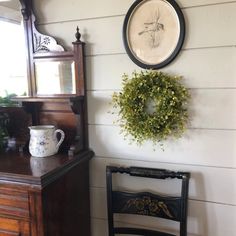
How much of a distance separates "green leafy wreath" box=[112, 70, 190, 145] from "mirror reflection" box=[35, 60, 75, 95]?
31cm

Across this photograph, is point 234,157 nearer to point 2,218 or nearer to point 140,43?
point 140,43

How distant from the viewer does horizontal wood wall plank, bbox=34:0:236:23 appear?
1.40 meters

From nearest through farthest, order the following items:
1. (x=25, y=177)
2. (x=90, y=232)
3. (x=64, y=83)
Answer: (x=25, y=177)
(x=64, y=83)
(x=90, y=232)

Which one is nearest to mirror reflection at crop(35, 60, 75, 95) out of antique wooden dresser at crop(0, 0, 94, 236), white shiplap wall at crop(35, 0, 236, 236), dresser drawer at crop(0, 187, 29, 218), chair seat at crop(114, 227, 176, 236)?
antique wooden dresser at crop(0, 0, 94, 236)

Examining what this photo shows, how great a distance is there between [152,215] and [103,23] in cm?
101

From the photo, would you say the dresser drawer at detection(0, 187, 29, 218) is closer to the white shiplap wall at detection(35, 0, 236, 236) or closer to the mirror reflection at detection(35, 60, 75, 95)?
the white shiplap wall at detection(35, 0, 236, 236)

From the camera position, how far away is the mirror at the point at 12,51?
61.5 inches

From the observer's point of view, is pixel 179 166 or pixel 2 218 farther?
pixel 179 166

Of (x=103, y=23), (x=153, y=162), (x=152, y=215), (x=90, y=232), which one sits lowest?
(x=90, y=232)

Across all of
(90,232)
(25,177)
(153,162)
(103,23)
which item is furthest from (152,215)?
(103,23)

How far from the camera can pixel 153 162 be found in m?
1.45

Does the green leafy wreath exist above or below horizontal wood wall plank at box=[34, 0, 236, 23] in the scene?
below

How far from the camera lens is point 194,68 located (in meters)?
1.31

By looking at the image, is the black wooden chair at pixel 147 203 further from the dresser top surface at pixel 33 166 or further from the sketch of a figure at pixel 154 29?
the sketch of a figure at pixel 154 29
